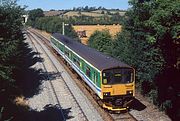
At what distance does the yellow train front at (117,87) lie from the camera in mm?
21844

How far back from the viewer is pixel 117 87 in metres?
22.0

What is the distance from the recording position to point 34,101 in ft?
86.0

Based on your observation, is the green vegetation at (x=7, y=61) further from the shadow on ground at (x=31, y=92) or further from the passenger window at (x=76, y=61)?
the passenger window at (x=76, y=61)

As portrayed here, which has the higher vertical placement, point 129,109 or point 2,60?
point 2,60

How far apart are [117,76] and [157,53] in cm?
295

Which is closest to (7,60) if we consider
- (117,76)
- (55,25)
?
(117,76)

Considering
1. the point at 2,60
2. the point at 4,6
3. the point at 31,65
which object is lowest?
the point at 31,65

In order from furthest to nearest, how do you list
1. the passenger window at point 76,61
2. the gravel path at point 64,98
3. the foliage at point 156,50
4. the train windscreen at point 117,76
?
the passenger window at point 76,61, the gravel path at point 64,98, the train windscreen at point 117,76, the foliage at point 156,50

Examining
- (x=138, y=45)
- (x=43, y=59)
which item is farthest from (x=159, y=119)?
(x=43, y=59)

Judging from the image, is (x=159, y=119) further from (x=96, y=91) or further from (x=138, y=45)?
(x=138, y=45)

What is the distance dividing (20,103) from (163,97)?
964 centimetres

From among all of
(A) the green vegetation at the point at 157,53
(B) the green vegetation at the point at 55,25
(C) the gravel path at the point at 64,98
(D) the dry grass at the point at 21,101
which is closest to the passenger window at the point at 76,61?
(C) the gravel path at the point at 64,98

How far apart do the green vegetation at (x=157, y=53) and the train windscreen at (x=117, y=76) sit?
1.88 m

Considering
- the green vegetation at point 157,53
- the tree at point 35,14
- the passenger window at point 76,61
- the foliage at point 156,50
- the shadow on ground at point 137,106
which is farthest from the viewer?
the tree at point 35,14
